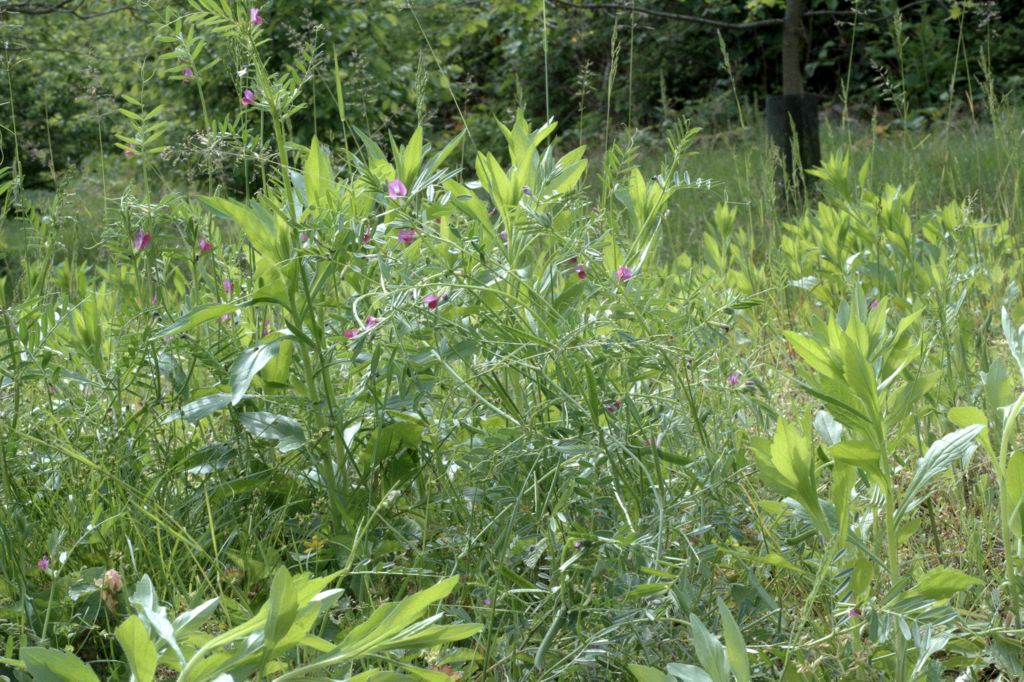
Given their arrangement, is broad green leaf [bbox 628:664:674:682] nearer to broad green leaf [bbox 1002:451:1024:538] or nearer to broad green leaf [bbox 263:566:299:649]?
broad green leaf [bbox 263:566:299:649]

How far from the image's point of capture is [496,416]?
1800mm

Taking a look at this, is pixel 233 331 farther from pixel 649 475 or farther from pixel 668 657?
pixel 668 657

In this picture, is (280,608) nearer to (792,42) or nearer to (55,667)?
(55,667)

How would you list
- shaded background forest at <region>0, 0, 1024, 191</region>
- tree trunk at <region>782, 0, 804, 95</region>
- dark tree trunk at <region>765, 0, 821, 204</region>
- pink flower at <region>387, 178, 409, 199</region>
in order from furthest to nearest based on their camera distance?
shaded background forest at <region>0, 0, 1024, 191</region> < tree trunk at <region>782, 0, 804, 95</region> < dark tree trunk at <region>765, 0, 821, 204</region> < pink flower at <region>387, 178, 409, 199</region>

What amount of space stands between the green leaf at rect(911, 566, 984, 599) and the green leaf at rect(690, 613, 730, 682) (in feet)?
0.88

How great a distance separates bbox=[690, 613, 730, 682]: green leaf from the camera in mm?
1069

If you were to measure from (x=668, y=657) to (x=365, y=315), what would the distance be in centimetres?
73

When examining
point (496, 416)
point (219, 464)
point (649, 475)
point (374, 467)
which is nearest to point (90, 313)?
point (219, 464)

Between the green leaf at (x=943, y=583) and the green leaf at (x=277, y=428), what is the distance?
87 cm

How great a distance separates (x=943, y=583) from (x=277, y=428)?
94 cm

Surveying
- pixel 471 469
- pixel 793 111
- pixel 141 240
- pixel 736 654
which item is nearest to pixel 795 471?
pixel 736 654

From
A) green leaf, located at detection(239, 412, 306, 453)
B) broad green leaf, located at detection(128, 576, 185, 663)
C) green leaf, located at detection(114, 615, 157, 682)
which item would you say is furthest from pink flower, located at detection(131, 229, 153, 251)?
green leaf, located at detection(114, 615, 157, 682)

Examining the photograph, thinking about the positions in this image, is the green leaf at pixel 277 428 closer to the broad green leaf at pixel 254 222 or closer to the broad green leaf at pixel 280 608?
the broad green leaf at pixel 254 222

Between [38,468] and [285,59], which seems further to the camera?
[285,59]
